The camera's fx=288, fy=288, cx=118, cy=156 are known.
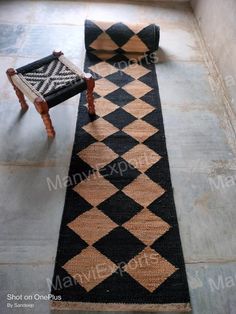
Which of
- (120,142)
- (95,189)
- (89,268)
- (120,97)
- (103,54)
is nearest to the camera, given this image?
(89,268)

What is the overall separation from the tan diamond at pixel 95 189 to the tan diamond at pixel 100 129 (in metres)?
0.34

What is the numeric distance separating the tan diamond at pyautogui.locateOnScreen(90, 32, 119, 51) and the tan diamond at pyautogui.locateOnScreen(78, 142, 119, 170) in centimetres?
109

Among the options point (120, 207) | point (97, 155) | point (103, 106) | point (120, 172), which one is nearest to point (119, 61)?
point (103, 106)

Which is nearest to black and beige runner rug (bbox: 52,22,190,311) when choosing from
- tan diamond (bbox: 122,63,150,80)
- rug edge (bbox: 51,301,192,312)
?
rug edge (bbox: 51,301,192,312)

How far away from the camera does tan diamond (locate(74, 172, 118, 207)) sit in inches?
66.1

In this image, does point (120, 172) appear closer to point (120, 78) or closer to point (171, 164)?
point (171, 164)

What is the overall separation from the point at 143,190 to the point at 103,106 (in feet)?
2.63

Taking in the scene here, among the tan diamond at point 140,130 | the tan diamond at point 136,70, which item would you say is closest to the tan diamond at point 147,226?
the tan diamond at point 140,130

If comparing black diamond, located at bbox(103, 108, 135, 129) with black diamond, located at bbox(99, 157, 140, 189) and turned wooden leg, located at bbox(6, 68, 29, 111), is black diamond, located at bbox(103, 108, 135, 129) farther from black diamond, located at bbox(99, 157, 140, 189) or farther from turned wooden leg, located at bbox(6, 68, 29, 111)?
turned wooden leg, located at bbox(6, 68, 29, 111)

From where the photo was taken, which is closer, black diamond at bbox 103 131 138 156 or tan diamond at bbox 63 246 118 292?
tan diamond at bbox 63 246 118 292

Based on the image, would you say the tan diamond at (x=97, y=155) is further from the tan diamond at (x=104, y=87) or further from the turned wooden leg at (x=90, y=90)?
the tan diamond at (x=104, y=87)

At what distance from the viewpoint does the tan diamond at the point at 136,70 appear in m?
2.48

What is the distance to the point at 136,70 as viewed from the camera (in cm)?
253

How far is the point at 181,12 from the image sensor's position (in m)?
3.28
